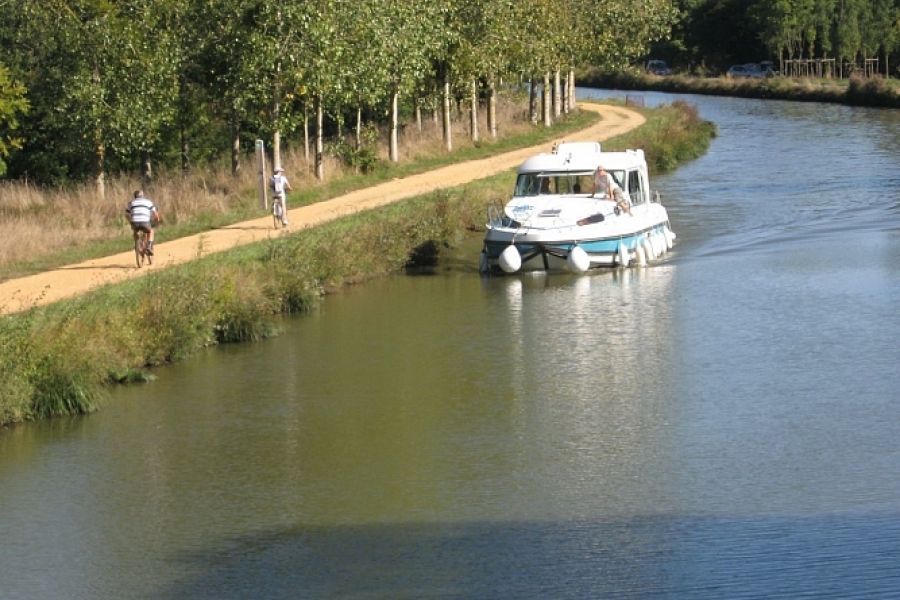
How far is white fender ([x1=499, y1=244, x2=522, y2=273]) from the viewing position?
27.6 metres

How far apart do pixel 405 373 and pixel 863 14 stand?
281ft

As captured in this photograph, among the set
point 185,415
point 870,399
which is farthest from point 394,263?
point 870,399

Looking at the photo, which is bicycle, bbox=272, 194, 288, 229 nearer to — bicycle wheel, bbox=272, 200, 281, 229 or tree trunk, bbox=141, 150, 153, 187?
bicycle wheel, bbox=272, 200, 281, 229

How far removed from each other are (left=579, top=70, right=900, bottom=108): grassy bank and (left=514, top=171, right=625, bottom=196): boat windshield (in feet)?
163

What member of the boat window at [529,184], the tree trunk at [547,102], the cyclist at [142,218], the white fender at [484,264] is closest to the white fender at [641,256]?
the boat window at [529,184]

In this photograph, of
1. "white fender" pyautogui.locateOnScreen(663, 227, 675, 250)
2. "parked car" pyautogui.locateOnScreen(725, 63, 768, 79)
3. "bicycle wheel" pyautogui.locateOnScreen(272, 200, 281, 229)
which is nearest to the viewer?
"bicycle wheel" pyautogui.locateOnScreen(272, 200, 281, 229)

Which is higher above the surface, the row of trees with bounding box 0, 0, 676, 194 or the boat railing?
the row of trees with bounding box 0, 0, 676, 194

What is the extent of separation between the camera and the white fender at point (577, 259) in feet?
90.7

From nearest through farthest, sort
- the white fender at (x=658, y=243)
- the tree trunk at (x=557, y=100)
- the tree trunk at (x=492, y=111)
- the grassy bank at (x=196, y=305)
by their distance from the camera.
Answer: the grassy bank at (x=196, y=305)
the white fender at (x=658, y=243)
the tree trunk at (x=492, y=111)
the tree trunk at (x=557, y=100)

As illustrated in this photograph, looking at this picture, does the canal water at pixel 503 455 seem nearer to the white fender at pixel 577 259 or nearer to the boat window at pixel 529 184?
the white fender at pixel 577 259

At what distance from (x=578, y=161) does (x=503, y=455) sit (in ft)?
47.7

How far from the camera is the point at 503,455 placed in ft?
54.0

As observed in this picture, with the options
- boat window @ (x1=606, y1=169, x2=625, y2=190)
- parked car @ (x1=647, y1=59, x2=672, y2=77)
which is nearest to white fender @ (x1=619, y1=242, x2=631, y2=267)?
boat window @ (x1=606, y1=169, x2=625, y2=190)

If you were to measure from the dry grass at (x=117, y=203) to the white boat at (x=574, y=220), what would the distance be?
6615 mm
